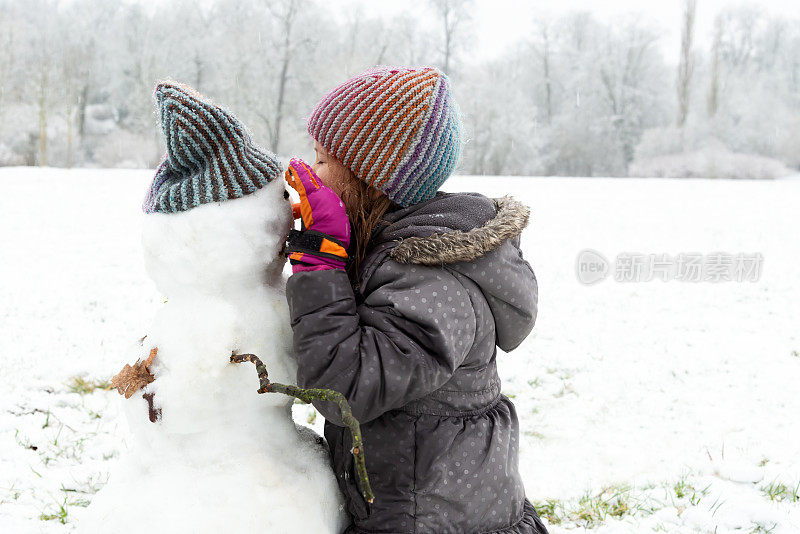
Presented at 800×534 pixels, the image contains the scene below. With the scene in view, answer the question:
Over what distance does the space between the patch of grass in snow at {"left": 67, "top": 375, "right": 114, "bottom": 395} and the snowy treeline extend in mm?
14657

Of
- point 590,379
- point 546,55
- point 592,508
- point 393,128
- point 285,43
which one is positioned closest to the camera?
point 393,128

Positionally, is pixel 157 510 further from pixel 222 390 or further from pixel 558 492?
pixel 558 492

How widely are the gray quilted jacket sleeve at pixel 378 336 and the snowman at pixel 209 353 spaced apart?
0.15 m

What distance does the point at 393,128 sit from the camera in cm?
150

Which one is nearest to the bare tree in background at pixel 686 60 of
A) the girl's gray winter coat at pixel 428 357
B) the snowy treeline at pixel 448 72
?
the snowy treeline at pixel 448 72

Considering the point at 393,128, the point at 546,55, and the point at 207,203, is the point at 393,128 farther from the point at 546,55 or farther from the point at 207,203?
the point at 546,55

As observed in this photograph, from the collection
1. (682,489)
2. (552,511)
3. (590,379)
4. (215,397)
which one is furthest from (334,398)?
(590,379)

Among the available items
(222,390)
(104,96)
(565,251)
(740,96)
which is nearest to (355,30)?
(104,96)

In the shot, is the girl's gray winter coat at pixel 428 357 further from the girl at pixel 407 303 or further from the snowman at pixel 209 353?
the snowman at pixel 209 353

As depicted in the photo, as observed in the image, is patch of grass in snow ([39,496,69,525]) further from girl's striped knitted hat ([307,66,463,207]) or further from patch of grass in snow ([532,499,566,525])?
patch of grass in snow ([532,499,566,525])

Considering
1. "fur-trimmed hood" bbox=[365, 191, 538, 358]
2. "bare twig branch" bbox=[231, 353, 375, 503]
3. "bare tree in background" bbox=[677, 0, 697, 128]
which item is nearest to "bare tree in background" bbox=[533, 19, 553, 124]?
"bare tree in background" bbox=[677, 0, 697, 128]

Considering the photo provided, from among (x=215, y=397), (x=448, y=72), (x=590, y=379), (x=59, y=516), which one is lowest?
(x=590, y=379)

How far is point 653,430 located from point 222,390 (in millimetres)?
3498

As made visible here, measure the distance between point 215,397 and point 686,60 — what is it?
28.8 m
